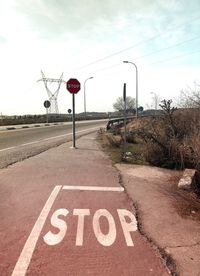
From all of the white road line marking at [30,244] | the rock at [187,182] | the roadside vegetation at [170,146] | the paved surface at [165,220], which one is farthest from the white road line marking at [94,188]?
the roadside vegetation at [170,146]

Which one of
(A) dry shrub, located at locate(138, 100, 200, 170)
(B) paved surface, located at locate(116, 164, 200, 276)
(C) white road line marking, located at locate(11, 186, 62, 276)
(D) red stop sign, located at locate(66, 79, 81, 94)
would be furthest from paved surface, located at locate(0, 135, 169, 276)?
(D) red stop sign, located at locate(66, 79, 81, 94)

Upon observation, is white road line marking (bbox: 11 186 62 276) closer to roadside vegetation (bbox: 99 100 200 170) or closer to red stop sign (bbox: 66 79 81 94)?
roadside vegetation (bbox: 99 100 200 170)

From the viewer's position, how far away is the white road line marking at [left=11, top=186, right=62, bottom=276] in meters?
4.41

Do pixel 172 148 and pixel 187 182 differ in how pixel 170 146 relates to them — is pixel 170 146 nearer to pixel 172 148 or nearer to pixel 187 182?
pixel 172 148

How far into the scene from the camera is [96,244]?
17.3ft

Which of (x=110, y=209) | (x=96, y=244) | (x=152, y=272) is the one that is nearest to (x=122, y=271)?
(x=152, y=272)

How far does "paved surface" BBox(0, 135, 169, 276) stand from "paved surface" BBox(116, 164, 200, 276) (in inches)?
8.4

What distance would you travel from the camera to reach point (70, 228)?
5879 mm

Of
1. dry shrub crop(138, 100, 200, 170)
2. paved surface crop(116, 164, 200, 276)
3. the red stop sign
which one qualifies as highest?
the red stop sign

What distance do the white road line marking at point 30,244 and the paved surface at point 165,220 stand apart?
1.59m

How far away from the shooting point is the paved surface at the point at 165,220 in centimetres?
497

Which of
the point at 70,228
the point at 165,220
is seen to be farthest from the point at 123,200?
the point at 70,228

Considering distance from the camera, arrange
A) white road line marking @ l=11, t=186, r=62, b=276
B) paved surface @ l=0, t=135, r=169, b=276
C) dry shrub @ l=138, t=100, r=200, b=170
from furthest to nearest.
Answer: dry shrub @ l=138, t=100, r=200, b=170 < paved surface @ l=0, t=135, r=169, b=276 < white road line marking @ l=11, t=186, r=62, b=276

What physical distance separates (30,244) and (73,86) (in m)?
11.8
